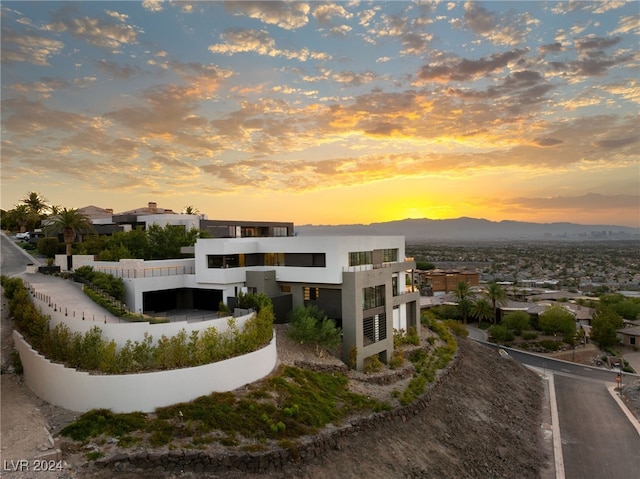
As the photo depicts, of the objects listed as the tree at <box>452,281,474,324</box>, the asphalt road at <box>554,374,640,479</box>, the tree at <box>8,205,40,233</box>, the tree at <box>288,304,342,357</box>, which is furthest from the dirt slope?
the tree at <box>8,205,40,233</box>

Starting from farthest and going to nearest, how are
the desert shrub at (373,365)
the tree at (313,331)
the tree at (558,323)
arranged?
the tree at (558,323) → the desert shrub at (373,365) → the tree at (313,331)

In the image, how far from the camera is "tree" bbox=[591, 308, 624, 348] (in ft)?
204

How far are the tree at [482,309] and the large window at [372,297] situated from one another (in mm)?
37366

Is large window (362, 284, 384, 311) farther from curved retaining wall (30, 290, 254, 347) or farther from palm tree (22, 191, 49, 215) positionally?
palm tree (22, 191, 49, 215)

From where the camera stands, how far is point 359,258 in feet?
121

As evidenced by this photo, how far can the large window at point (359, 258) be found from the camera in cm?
3592

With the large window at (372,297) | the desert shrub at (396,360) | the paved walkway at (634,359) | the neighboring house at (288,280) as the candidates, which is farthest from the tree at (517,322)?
the large window at (372,297)

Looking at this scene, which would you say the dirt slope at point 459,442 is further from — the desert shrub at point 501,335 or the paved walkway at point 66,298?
the desert shrub at point 501,335

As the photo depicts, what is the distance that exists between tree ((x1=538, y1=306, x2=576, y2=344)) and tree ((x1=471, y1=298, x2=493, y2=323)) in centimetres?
729

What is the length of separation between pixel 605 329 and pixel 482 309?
51.5 ft

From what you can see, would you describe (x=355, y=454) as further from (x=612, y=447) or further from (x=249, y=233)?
(x=249, y=233)

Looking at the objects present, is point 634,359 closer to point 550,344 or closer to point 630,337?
point 630,337

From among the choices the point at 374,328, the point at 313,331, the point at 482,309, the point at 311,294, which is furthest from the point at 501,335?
the point at 313,331

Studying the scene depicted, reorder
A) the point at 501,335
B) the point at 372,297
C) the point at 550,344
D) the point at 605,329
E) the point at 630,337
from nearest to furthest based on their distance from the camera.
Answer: the point at 372,297 → the point at 550,344 → the point at 501,335 → the point at 605,329 → the point at 630,337
